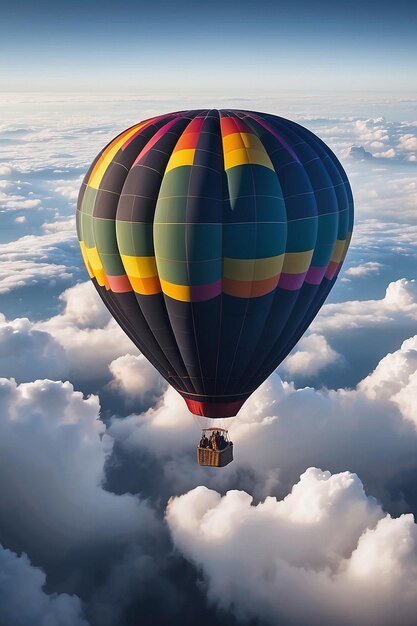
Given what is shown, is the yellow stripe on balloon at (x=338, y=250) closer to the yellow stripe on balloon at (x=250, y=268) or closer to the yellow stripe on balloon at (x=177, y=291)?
the yellow stripe on balloon at (x=250, y=268)

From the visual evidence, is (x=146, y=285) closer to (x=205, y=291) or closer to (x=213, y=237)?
(x=205, y=291)

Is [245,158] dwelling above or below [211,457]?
above

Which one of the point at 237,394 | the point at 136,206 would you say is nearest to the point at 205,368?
the point at 237,394

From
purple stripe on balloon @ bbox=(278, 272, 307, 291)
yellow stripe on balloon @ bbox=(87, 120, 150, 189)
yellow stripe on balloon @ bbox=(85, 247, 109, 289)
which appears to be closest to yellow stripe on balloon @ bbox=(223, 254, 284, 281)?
purple stripe on balloon @ bbox=(278, 272, 307, 291)

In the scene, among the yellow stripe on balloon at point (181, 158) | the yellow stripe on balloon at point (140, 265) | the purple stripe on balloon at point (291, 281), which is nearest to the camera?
the yellow stripe on balloon at point (181, 158)

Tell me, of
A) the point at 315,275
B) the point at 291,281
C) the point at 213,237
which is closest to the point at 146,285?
the point at 213,237

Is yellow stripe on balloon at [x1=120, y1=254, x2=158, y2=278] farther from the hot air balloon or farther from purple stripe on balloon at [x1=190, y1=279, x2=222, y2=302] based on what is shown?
purple stripe on balloon at [x1=190, y1=279, x2=222, y2=302]

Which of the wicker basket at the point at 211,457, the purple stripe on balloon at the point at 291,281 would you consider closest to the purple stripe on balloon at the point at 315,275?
the purple stripe on balloon at the point at 291,281
